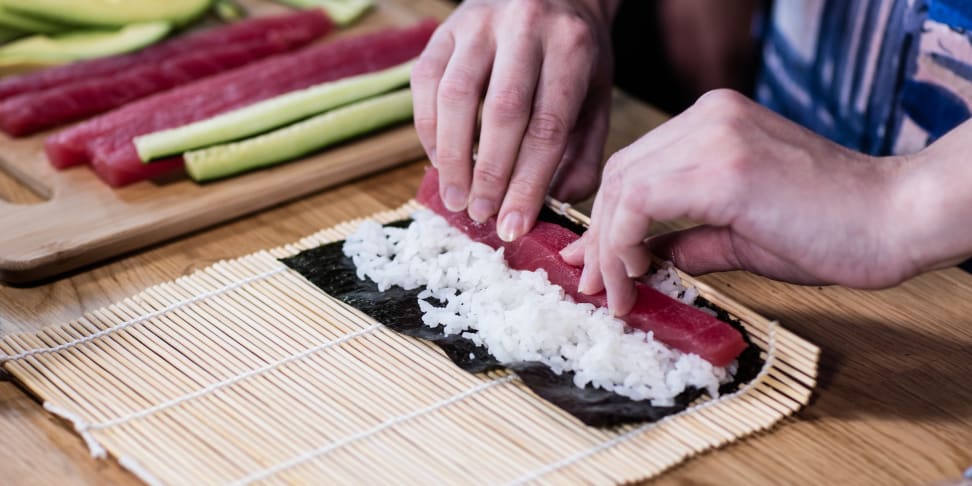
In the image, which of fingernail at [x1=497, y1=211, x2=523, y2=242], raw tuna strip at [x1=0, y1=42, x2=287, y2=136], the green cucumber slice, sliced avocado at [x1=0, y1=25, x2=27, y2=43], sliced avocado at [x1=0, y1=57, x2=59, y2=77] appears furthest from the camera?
the green cucumber slice

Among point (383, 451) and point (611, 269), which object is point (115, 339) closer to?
point (383, 451)

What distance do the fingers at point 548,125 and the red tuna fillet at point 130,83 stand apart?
3.85 ft

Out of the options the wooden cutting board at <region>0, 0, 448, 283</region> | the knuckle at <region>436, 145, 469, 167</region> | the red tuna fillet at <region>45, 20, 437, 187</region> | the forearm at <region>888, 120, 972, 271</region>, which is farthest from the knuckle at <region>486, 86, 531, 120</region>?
the red tuna fillet at <region>45, 20, 437, 187</region>

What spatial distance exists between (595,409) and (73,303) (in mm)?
1024

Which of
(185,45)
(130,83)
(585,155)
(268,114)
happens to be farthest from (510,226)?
(185,45)

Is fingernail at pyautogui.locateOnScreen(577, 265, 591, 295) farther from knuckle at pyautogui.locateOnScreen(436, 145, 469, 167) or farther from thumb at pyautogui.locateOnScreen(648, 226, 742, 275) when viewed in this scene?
knuckle at pyautogui.locateOnScreen(436, 145, 469, 167)

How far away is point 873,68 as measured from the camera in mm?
2451

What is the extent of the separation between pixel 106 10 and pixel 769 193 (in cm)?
219

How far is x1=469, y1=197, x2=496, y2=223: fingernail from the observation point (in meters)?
2.00

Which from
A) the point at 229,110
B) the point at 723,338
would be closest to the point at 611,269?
the point at 723,338

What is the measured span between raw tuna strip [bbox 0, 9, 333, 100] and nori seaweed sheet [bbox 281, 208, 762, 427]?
43.6 inches

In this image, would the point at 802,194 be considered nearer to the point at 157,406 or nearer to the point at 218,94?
the point at 157,406

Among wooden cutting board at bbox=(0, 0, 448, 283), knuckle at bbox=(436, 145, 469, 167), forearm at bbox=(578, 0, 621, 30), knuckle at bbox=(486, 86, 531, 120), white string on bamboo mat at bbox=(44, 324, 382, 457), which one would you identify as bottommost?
wooden cutting board at bbox=(0, 0, 448, 283)

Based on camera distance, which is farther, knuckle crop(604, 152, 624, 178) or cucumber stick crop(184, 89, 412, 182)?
cucumber stick crop(184, 89, 412, 182)
